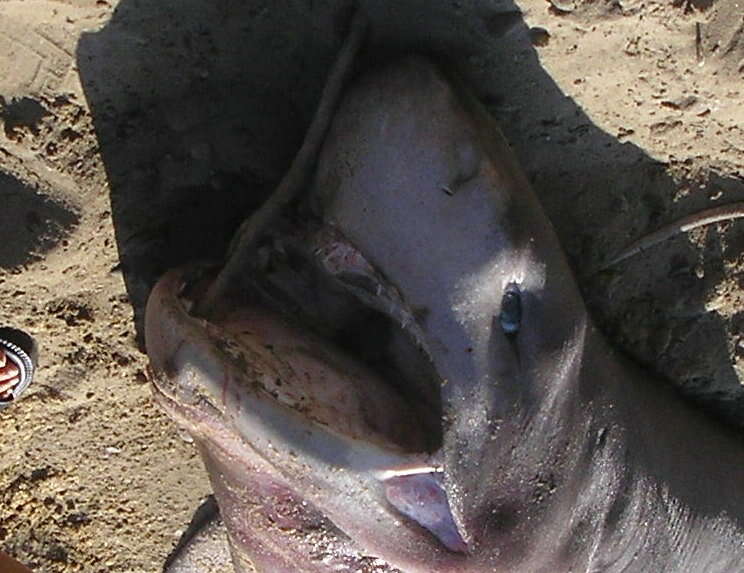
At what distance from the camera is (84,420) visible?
9.37ft

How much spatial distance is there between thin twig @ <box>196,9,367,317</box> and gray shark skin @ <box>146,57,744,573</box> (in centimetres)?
3

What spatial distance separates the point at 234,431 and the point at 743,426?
1503 mm

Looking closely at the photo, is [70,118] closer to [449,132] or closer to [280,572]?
[449,132]

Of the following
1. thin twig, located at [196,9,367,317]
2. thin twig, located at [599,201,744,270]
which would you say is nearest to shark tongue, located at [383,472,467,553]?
thin twig, located at [196,9,367,317]

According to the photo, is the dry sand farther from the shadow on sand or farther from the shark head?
the shark head

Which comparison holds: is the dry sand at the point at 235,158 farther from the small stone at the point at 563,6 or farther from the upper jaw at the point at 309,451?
the upper jaw at the point at 309,451

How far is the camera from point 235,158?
98.7 inches

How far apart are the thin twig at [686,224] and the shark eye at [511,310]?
0.64 meters

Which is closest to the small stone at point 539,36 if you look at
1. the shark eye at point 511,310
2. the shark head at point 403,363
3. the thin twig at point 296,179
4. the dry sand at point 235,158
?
the dry sand at point 235,158

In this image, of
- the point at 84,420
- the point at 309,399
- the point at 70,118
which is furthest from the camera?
the point at 84,420

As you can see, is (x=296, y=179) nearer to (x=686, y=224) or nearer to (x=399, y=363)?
(x=399, y=363)

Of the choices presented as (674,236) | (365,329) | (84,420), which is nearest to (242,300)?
(365,329)

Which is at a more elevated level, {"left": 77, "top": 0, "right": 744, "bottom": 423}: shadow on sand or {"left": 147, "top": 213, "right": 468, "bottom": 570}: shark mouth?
{"left": 77, "top": 0, "right": 744, "bottom": 423}: shadow on sand

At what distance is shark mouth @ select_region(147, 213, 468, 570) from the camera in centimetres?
205
